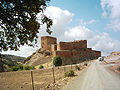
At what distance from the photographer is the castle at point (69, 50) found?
53156 mm

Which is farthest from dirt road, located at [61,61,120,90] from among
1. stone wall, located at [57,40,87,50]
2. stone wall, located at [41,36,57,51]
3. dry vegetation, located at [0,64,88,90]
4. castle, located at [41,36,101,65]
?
stone wall, located at [41,36,57,51]

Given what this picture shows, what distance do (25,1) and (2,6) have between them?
1.08 m

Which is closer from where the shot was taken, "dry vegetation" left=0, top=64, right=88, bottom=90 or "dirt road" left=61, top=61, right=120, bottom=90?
"dirt road" left=61, top=61, right=120, bottom=90

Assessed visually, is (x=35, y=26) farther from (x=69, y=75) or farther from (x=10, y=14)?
(x=69, y=75)

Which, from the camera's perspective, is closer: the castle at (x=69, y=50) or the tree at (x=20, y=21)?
the tree at (x=20, y=21)

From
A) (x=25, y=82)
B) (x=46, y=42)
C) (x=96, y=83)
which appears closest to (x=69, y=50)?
(x=46, y=42)

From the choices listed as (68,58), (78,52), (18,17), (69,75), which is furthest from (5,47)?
(78,52)

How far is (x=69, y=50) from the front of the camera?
55.5m

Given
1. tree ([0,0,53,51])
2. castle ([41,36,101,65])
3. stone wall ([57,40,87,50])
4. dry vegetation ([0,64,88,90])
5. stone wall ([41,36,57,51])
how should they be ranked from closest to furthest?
tree ([0,0,53,51]) < dry vegetation ([0,64,88,90]) < castle ([41,36,101,65]) < stone wall ([57,40,87,50]) < stone wall ([41,36,57,51])

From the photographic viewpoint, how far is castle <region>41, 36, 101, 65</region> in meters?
53.2

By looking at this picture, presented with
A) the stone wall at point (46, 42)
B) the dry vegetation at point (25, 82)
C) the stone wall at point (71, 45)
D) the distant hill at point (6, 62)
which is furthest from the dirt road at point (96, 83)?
the stone wall at point (46, 42)

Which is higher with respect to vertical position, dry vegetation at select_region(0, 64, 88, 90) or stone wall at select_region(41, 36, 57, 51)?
→ stone wall at select_region(41, 36, 57, 51)

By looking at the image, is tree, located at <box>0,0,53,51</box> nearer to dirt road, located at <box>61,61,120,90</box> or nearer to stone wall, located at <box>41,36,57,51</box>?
dirt road, located at <box>61,61,120,90</box>

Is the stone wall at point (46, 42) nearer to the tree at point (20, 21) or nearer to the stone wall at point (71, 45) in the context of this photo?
the stone wall at point (71, 45)
